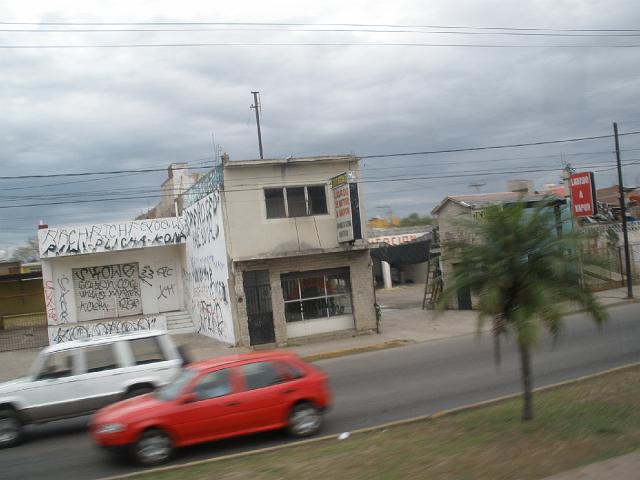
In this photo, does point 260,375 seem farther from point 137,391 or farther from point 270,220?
point 270,220

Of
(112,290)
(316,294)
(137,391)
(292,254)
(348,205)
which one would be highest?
(348,205)

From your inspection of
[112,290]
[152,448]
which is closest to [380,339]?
[152,448]

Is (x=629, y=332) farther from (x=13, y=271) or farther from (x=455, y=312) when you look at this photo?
(x=13, y=271)

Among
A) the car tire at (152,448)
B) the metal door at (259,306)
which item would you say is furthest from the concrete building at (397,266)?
the car tire at (152,448)

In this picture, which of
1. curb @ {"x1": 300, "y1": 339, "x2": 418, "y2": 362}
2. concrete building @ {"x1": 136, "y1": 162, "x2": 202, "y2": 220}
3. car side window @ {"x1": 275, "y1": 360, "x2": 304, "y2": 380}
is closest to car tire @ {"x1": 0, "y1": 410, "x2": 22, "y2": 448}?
car side window @ {"x1": 275, "y1": 360, "x2": 304, "y2": 380}

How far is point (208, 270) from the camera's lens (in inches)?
989

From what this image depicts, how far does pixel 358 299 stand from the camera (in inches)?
914

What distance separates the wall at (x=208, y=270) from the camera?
901 inches

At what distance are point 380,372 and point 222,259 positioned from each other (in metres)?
9.05

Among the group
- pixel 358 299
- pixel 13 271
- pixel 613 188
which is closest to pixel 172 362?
pixel 358 299

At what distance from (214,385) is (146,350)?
323 cm

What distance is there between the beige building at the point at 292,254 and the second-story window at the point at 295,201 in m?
0.03

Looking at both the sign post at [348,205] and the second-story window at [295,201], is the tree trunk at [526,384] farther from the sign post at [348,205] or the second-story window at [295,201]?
the second-story window at [295,201]

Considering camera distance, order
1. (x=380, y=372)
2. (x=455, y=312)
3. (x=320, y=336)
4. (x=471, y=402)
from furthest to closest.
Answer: (x=455, y=312)
(x=320, y=336)
(x=380, y=372)
(x=471, y=402)
